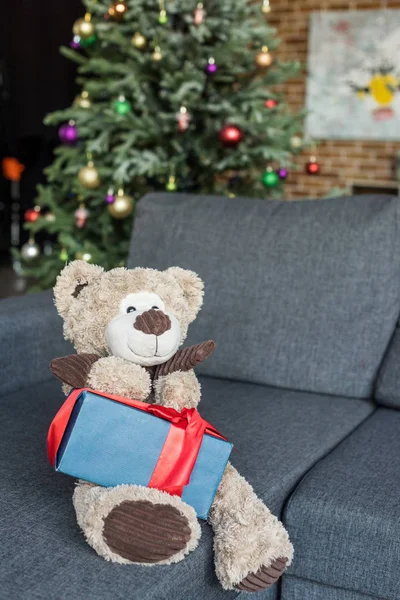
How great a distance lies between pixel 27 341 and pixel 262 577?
964 mm

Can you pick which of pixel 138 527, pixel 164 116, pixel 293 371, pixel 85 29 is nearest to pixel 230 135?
pixel 164 116

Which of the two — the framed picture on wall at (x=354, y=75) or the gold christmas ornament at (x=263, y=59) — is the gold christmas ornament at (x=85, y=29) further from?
the framed picture on wall at (x=354, y=75)

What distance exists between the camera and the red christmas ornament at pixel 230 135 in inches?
111

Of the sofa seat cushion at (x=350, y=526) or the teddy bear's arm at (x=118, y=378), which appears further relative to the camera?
the sofa seat cushion at (x=350, y=526)

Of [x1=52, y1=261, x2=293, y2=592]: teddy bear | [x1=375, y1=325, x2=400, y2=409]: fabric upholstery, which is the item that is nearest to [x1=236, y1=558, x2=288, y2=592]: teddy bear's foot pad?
[x1=52, y1=261, x2=293, y2=592]: teddy bear

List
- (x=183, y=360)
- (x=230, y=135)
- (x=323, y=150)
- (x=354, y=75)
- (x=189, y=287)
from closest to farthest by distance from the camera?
1. (x=183, y=360)
2. (x=189, y=287)
3. (x=230, y=135)
4. (x=354, y=75)
5. (x=323, y=150)

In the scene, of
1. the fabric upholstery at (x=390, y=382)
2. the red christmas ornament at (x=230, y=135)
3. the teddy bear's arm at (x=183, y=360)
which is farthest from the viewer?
the red christmas ornament at (x=230, y=135)

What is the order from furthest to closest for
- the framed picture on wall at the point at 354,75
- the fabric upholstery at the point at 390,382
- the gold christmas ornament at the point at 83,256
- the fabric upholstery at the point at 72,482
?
the framed picture on wall at the point at 354,75
the gold christmas ornament at the point at 83,256
the fabric upholstery at the point at 390,382
the fabric upholstery at the point at 72,482

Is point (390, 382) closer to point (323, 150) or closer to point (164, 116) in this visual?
point (164, 116)

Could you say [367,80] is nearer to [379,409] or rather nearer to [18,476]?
[379,409]

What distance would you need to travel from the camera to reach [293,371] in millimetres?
1774

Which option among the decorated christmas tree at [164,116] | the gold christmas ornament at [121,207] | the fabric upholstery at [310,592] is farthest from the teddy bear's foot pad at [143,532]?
the gold christmas ornament at [121,207]

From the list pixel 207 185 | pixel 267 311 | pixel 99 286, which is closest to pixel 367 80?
pixel 207 185

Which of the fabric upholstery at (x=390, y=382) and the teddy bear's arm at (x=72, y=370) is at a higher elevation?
the teddy bear's arm at (x=72, y=370)
